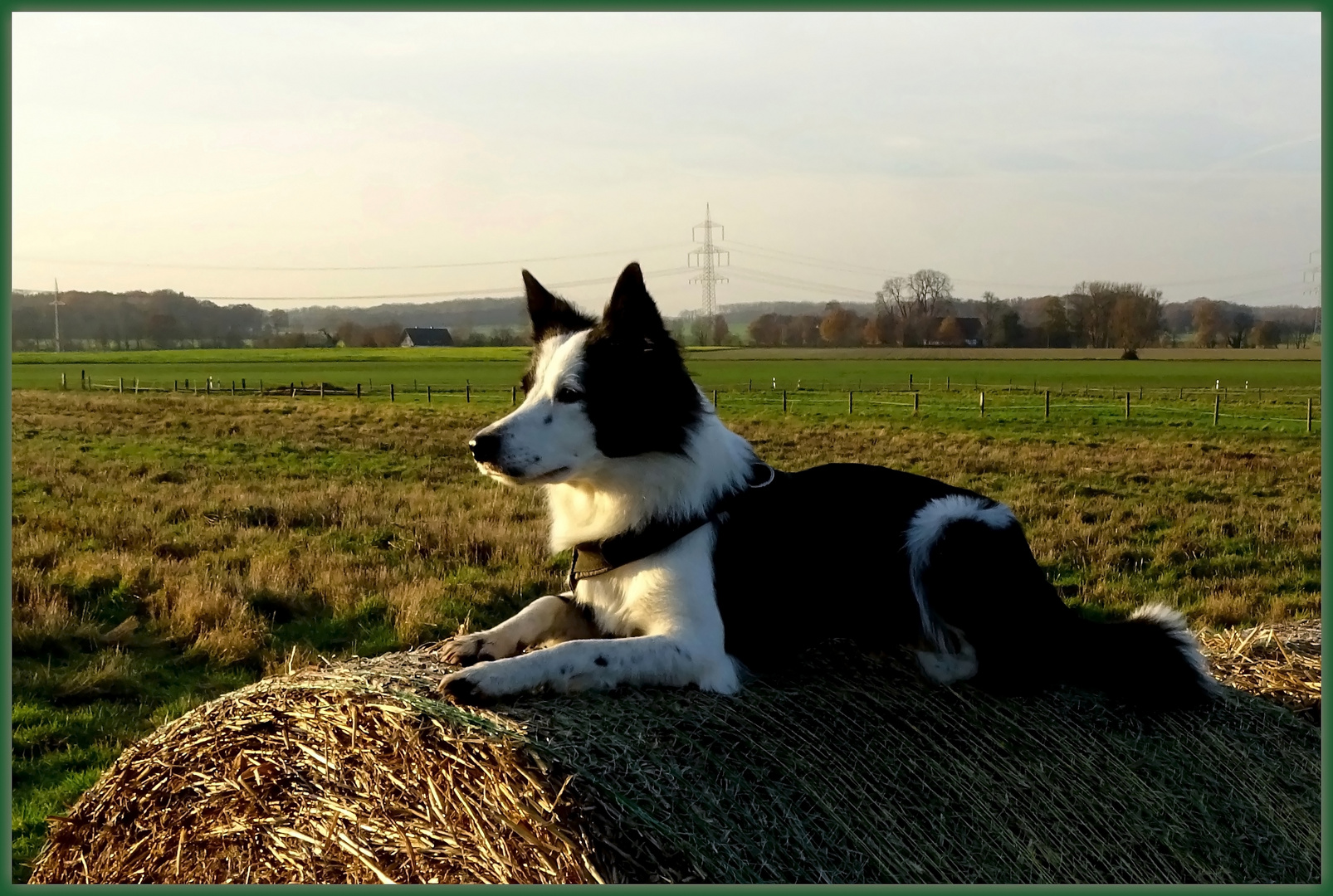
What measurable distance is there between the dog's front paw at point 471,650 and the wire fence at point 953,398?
2761 cm

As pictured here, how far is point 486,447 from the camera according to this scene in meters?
4.33

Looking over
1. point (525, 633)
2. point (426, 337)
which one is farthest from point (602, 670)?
point (426, 337)

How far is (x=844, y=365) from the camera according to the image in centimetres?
7150

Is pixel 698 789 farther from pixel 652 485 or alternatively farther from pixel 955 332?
pixel 955 332

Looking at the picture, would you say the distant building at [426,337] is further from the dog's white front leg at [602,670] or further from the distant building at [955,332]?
the dog's white front leg at [602,670]

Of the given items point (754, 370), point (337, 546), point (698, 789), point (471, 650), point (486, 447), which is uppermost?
point (486, 447)

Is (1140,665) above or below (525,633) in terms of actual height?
below

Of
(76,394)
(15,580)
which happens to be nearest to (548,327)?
(15,580)

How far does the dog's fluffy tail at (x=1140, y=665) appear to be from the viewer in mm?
4812

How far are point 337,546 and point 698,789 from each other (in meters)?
8.69

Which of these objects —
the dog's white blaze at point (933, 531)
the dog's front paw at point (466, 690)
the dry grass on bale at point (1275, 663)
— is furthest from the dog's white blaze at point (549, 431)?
the dry grass on bale at point (1275, 663)

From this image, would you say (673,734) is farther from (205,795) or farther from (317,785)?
(205,795)

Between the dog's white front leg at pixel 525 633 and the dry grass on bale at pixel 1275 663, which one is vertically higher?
the dog's white front leg at pixel 525 633

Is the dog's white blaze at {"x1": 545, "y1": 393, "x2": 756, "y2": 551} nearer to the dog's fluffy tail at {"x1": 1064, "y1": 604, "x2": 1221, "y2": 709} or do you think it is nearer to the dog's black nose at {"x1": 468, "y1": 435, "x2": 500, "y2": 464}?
the dog's black nose at {"x1": 468, "y1": 435, "x2": 500, "y2": 464}
